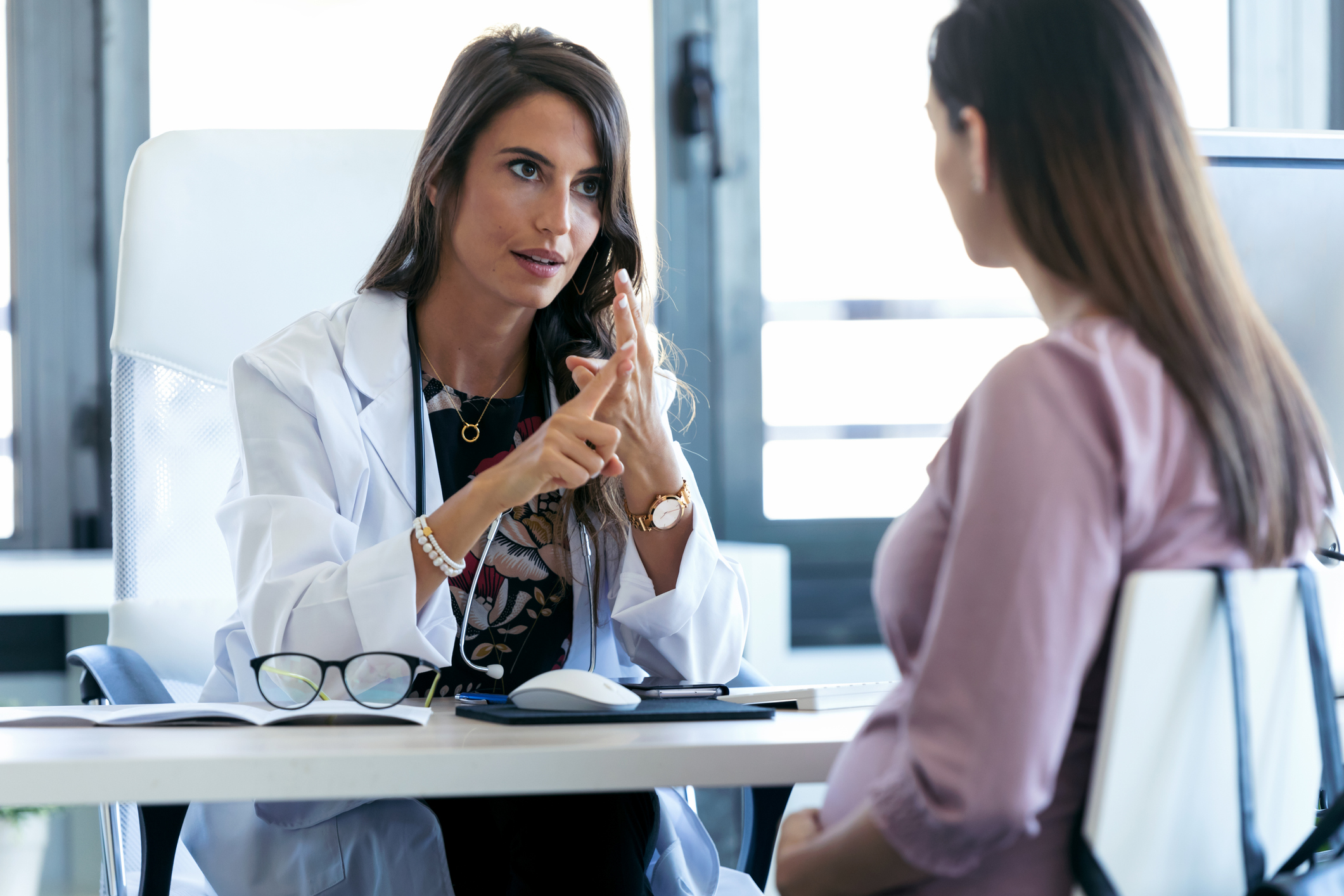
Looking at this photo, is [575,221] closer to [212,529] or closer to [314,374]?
[314,374]

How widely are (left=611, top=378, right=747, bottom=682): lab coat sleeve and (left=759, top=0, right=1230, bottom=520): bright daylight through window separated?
1155mm

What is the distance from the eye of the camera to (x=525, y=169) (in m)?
1.43

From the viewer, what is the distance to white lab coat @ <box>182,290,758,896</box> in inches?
43.5

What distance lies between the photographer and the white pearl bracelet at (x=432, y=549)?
1133 millimetres

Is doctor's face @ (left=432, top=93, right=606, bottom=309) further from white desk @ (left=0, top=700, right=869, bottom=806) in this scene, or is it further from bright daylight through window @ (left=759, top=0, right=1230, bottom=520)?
bright daylight through window @ (left=759, top=0, right=1230, bottom=520)

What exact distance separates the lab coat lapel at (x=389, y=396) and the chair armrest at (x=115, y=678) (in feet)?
1.08

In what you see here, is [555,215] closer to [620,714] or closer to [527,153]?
[527,153]

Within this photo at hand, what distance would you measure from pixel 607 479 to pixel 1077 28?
2.69ft

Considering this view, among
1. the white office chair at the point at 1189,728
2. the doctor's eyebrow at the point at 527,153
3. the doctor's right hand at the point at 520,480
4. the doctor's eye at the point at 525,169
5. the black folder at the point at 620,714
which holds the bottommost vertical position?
the black folder at the point at 620,714

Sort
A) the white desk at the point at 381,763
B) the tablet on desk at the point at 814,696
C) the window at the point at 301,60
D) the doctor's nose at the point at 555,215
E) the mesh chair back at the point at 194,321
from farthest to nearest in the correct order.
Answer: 1. the window at the point at 301,60
2. the mesh chair back at the point at 194,321
3. the doctor's nose at the point at 555,215
4. the tablet on desk at the point at 814,696
5. the white desk at the point at 381,763

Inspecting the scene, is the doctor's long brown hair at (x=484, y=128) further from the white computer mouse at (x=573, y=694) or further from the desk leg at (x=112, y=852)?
the desk leg at (x=112, y=852)

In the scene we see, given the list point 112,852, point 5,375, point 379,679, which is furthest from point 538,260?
point 5,375

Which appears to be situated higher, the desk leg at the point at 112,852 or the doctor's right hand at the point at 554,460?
the doctor's right hand at the point at 554,460

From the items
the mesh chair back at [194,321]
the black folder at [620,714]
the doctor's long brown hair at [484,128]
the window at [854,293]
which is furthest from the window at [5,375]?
the black folder at [620,714]
